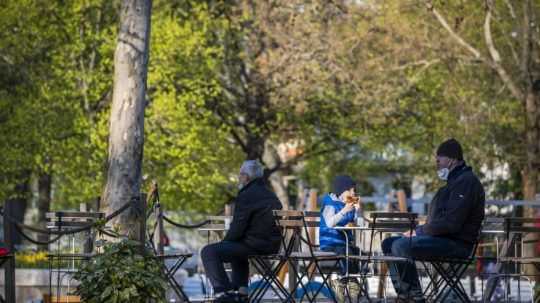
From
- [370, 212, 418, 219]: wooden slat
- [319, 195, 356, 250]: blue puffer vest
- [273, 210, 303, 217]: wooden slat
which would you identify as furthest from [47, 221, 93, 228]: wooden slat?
[370, 212, 418, 219]: wooden slat

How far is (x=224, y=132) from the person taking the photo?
4084cm

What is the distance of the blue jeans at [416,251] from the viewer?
46.5ft

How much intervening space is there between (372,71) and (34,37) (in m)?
9.00

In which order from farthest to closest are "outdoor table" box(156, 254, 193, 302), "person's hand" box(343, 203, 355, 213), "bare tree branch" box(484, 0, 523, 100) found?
"bare tree branch" box(484, 0, 523, 100) < "person's hand" box(343, 203, 355, 213) < "outdoor table" box(156, 254, 193, 302)

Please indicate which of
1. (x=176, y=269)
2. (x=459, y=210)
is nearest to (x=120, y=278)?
(x=176, y=269)

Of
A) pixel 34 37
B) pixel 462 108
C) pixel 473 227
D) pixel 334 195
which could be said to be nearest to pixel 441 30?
pixel 462 108

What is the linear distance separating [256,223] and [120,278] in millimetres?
2472

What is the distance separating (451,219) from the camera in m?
14.2

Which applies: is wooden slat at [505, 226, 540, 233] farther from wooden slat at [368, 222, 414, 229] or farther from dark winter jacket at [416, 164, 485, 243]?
wooden slat at [368, 222, 414, 229]

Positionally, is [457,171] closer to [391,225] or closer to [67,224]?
[391,225]

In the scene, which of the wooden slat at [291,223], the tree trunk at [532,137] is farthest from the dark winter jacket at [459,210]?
the tree trunk at [532,137]

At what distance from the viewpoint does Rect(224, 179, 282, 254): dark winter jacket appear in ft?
51.0

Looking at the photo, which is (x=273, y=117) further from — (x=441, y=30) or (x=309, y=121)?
(x=441, y=30)

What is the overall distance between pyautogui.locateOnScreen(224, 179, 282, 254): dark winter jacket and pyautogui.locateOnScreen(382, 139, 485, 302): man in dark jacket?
152 cm
